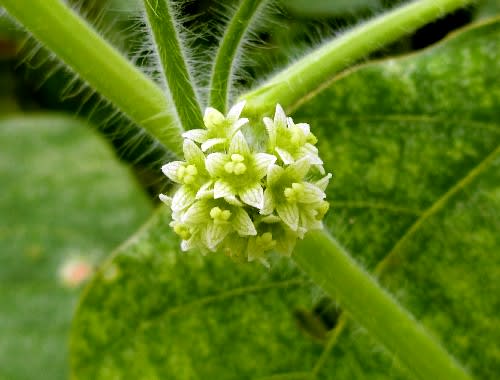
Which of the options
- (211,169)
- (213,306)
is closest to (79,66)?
(211,169)

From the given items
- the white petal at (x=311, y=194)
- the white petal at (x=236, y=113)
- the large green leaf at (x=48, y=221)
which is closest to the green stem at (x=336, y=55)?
the white petal at (x=236, y=113)

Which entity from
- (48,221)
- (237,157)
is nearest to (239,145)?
(237,157)

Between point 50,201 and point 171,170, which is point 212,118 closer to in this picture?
point 171,170

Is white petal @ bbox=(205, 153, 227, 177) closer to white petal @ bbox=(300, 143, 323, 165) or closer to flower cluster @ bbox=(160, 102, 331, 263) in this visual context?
flower cluster @ bbox=(160, 102, 331, 263)

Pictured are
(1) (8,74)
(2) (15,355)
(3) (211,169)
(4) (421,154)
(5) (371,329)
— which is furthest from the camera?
(1) (8,74)

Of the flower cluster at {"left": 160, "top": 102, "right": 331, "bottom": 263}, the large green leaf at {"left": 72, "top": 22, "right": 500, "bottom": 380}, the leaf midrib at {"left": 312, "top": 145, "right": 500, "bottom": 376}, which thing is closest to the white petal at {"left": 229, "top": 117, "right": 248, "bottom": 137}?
the flower cluster at {"left": 160, "top": 102, "right": 331, "bottom": 263}

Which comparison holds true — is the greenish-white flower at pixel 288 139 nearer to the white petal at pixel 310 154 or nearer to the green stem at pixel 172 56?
the white petal at pixel 310 154

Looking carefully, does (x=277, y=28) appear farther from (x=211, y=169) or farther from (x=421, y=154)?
(x=211, y=169)
